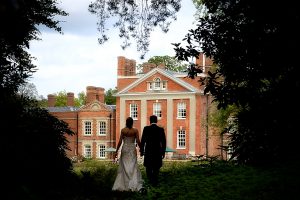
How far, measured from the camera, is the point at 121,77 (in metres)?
58.2

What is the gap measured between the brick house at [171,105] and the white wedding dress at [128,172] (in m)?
39.0

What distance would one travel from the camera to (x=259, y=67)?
6.50 m

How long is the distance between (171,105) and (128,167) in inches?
1679

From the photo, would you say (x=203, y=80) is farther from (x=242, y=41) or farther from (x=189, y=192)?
(x=189, y=192)

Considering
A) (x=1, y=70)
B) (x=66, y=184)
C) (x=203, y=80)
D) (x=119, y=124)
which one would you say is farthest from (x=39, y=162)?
(x=119, y=124)

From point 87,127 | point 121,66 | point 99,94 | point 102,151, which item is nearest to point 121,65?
point 121,66

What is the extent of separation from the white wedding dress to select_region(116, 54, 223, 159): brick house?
128 feet

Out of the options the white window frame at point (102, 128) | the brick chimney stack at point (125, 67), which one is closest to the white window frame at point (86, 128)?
the white window frame at point (102, 128)

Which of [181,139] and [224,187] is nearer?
[224,187]

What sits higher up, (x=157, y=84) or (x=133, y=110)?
Result: (x=157, y=84)

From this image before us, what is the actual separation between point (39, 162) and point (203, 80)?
3.17m

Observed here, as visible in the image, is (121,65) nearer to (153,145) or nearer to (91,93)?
(91,93)

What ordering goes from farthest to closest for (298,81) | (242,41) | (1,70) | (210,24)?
(1,70)
(210,24)
(242,41)
(298,81)

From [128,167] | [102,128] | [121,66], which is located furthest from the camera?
[121,66]
